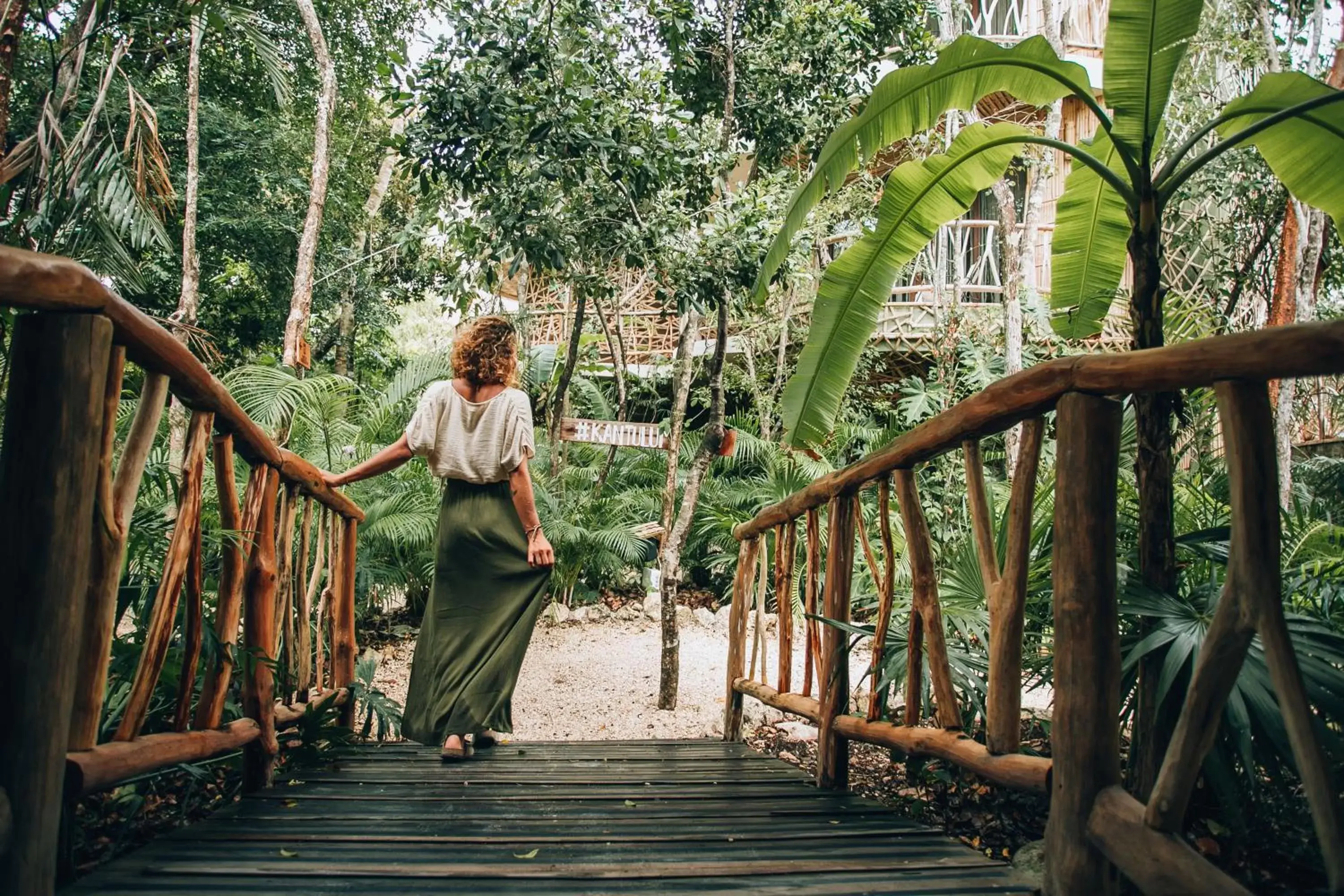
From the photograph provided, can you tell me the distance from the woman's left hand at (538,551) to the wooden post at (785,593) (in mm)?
1015

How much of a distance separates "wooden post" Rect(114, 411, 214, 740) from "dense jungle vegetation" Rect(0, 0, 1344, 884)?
46cm

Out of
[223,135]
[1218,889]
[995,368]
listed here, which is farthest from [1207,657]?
[223,135]

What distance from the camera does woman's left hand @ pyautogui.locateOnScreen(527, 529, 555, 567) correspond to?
4004 mm

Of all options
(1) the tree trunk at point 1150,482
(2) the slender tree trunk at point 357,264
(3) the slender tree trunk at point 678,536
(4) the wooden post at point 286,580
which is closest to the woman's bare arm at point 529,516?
(4) the wooden post at point 286,580

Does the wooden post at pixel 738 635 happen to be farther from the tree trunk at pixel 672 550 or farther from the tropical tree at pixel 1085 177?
the tree trunk at pixel 672 550

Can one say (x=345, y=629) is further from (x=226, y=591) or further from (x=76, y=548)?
(x=76, y=548)

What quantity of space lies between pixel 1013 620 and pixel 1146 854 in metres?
0.63

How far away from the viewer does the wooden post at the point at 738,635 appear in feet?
15.8

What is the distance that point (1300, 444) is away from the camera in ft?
36.7

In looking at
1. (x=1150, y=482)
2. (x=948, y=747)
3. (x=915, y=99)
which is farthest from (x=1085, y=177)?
(x=948, y=747)

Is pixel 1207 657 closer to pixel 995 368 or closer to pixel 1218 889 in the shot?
pixel 1218 889

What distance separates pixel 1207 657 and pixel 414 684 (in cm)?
333

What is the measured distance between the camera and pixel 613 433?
5.96 meters

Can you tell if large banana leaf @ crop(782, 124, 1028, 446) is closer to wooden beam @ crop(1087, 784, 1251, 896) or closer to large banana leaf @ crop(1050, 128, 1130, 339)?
large banana leaf @ crop(1050, 128, 1130, 339)
